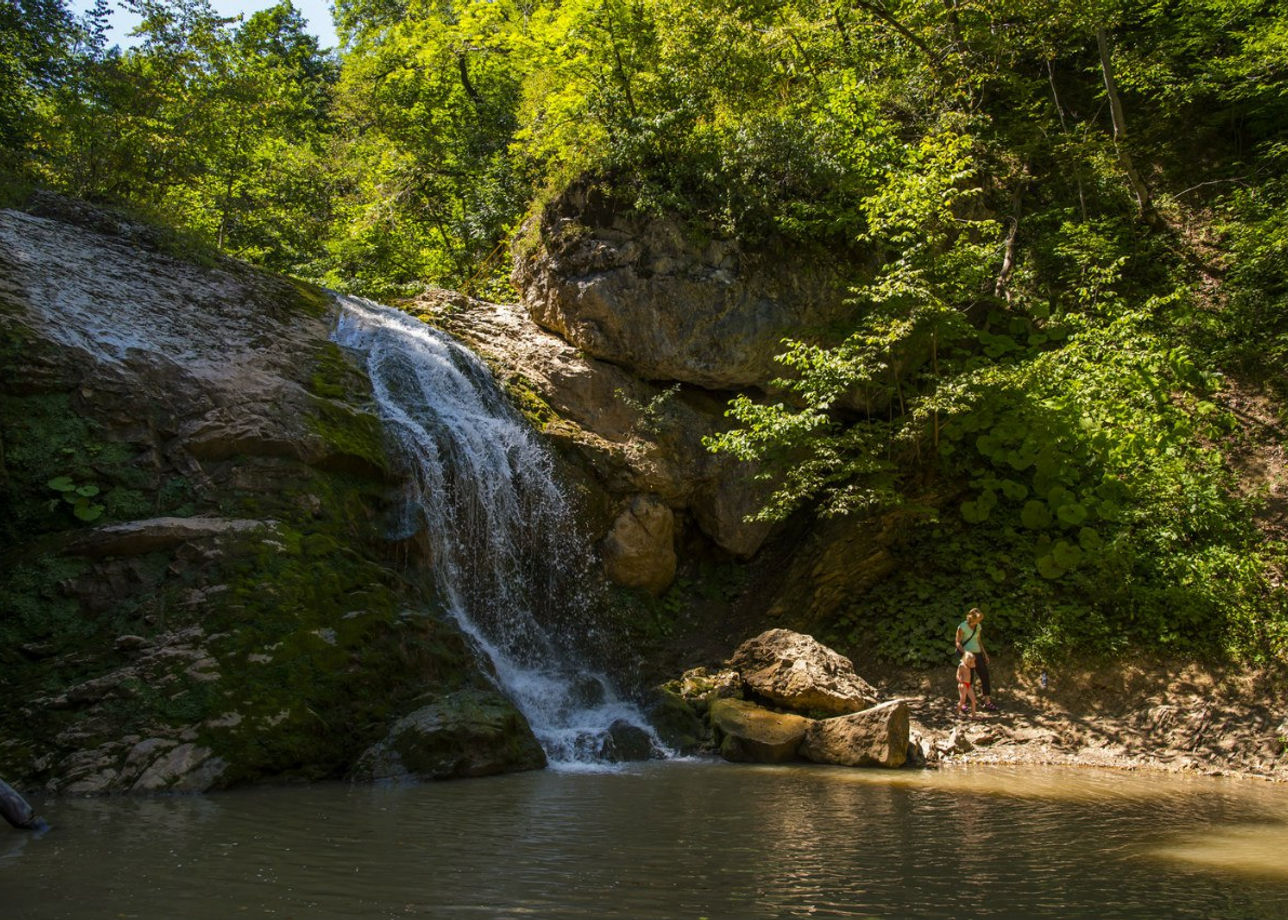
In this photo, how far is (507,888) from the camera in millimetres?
3812

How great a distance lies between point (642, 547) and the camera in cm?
1234

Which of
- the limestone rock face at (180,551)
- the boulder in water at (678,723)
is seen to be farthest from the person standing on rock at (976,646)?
the limestone rock face at (180,551)

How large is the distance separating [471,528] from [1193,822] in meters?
7.44

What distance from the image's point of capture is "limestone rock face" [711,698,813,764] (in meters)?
8.73

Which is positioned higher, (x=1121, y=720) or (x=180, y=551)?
(x=180, y=551)

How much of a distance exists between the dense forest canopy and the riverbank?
18.3 inches

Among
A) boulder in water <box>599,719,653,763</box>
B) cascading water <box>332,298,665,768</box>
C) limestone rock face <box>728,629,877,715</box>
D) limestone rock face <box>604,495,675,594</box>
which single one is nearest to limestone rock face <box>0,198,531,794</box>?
cascading water <box>332,298,665,768</box>

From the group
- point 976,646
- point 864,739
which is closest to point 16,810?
point 864,739

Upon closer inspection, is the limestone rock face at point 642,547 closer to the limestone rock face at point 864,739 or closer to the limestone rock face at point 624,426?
the limestone rock face at point 624,426

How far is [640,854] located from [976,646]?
7.09 m

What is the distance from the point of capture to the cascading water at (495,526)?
939 centimetres

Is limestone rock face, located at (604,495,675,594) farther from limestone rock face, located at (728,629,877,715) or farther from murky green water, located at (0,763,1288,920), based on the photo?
murky green water, located at (0,763,1288,920)

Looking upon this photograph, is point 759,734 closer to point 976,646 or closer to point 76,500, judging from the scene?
point 976,646

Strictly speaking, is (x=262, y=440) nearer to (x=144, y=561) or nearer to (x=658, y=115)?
(x=144, y=561)
